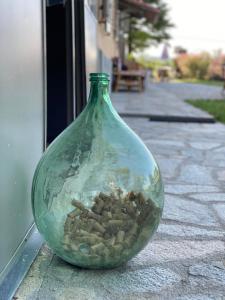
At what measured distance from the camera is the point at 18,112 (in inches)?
65.4

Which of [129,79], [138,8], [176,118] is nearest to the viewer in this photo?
[176,118]

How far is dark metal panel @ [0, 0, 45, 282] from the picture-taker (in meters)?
1.50

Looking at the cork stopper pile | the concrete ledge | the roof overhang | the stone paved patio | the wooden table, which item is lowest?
the stone paved patio

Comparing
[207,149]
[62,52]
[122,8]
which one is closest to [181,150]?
[207,149]

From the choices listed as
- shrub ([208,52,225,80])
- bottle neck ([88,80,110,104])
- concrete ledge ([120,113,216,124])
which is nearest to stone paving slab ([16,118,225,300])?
bottle neck ([88,80,110,104])

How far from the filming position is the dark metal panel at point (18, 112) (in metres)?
1.50

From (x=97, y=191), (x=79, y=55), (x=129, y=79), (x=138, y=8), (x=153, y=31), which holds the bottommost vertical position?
(x=97, y=191)

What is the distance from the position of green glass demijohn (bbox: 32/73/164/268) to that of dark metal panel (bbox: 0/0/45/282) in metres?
0.11

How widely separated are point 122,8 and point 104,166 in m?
13.0

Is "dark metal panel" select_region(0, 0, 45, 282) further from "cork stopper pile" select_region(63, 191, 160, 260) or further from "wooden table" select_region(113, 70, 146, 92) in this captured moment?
"wooden table" select_region(113, 70, 146, 92)

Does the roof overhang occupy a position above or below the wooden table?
above

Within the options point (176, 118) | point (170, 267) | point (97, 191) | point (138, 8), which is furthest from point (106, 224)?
point (138, 8)

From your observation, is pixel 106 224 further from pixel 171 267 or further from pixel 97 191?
pixel 171 267

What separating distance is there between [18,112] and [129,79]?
10.7 m
